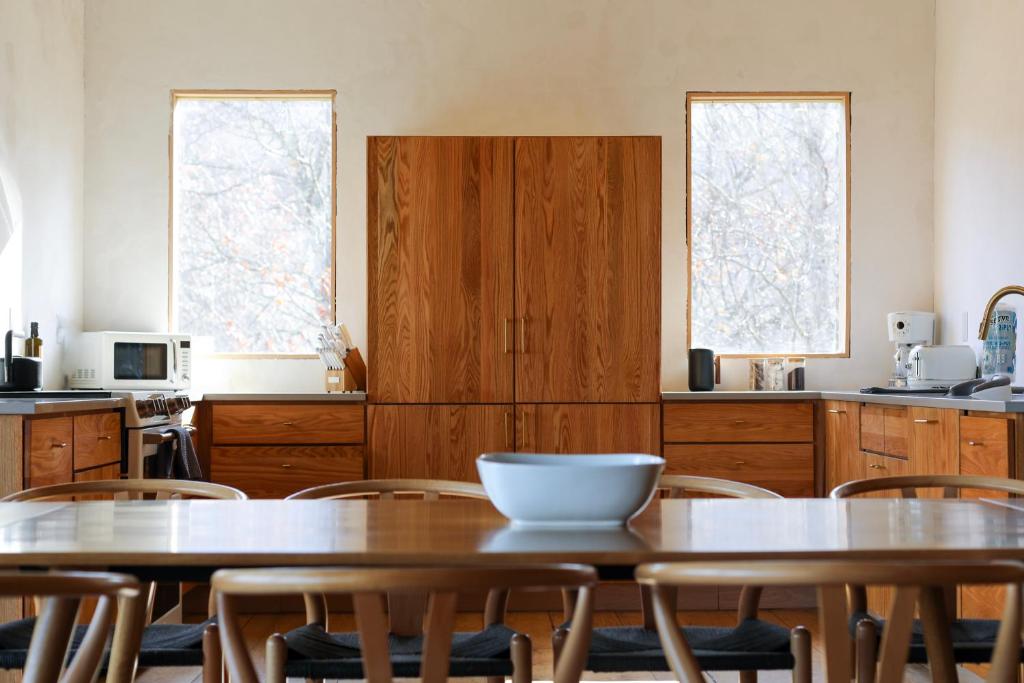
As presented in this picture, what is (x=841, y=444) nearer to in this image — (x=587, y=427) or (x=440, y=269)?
(x=587, y=427)

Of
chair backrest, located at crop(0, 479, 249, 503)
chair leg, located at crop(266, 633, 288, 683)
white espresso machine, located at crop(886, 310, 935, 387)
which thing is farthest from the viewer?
white espresso machine, located at crop(886, 310, 935, 387)

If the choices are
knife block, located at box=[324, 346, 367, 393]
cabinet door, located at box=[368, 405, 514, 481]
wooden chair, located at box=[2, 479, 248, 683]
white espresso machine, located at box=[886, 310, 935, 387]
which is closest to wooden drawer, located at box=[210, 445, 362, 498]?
cabinet door, located at box=[368, 405, 514, 481]

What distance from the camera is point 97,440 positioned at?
3428 mm

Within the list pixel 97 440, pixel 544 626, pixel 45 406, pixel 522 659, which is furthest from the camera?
pixel 544 626

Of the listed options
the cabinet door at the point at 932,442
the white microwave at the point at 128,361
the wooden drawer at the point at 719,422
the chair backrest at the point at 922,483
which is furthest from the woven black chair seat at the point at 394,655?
the white microwave at the point at 128,361

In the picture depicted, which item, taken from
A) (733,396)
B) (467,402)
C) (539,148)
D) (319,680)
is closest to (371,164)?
(539,148)

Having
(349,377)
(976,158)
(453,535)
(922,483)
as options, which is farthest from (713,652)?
(976,158)

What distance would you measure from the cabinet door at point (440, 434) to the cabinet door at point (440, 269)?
0.05 meters

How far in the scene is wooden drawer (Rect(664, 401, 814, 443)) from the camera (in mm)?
4309

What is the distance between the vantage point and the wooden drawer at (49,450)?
2.92 metres

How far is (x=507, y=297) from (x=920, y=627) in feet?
8.52

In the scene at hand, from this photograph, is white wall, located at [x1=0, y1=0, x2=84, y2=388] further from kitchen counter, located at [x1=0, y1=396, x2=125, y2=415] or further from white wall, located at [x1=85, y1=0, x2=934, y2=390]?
kitchen counter, located at [x1=0, y1=396, x2=125, y2=415]

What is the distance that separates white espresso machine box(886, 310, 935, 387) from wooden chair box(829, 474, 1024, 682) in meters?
2.38

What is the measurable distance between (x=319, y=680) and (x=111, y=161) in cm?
373
